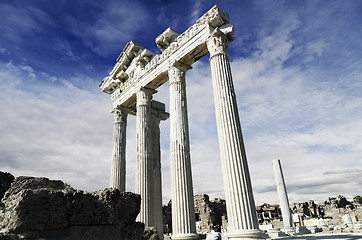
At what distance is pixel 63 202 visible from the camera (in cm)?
291

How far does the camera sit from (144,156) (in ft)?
50.0

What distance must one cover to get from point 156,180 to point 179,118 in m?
6.30

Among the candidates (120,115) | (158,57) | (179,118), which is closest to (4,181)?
(120,115)

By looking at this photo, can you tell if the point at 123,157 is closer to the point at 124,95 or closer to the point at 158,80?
the point at 124,95

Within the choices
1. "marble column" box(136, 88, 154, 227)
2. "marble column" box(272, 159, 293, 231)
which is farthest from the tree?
"marble column" box(272, 159, 293, 231)

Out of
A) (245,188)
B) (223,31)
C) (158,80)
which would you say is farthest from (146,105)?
(245,188)

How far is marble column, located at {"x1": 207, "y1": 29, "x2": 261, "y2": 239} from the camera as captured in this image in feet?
28.9

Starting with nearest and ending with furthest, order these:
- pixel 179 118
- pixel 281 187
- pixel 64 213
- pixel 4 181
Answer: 1. pixel 64 213
2. pixel 179 118
3. pixel 281 187
4. pixel 4 181

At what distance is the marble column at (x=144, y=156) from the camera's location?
1397 cm

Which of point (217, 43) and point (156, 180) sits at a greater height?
point (217, 43)

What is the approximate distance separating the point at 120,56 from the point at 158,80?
4751 millimetres

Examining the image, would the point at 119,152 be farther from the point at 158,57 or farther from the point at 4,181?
the point at 4,181

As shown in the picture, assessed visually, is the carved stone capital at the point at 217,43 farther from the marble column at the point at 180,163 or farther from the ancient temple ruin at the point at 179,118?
the marble column at the point at 180,163

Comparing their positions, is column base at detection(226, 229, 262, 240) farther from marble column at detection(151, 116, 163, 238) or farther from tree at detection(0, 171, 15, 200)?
tree at detection(0, 171, 15, 200)
